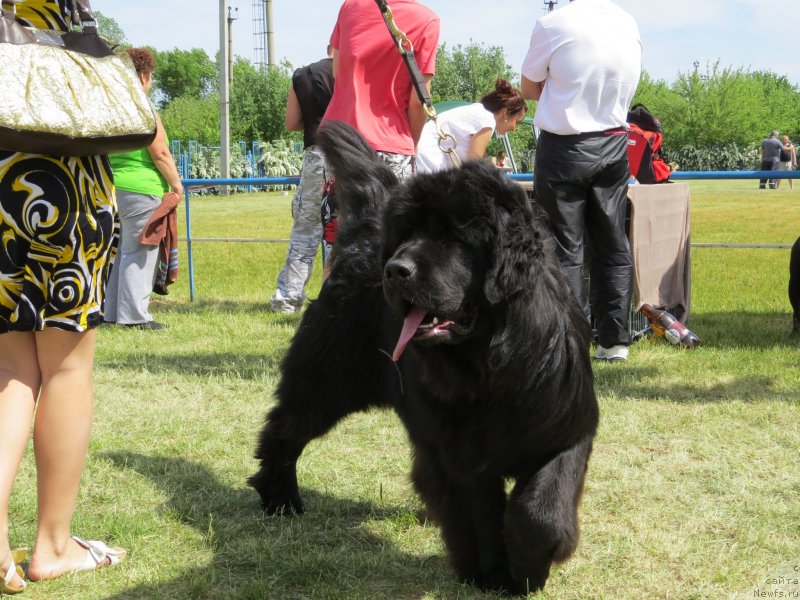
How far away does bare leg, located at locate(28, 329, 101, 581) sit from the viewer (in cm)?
245

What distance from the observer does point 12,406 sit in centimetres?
240

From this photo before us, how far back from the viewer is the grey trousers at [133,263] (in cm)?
683

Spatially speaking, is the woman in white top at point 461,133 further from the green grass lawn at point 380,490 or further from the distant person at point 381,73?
the green grass lawn at point 380,490

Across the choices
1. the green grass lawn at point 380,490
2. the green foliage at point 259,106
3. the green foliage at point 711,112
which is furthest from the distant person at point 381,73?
the green foliage at point 711,112

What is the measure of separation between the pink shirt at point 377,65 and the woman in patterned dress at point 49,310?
6.58 feet

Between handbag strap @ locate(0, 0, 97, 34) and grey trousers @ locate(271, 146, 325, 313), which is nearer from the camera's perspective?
handbag strap @ locate(0, 0, 97, 34)

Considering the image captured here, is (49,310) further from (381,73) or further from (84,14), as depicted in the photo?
(381,73)

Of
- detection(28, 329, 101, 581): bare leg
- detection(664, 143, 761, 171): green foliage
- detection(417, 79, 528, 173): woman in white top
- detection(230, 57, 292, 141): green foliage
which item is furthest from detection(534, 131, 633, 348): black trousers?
detection(664, 143, 761, 171): green foliage

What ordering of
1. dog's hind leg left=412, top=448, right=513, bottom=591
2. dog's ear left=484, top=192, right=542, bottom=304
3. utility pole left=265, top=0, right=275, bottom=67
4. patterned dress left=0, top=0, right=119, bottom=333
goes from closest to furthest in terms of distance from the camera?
dog's ear left=484, top=192, right=542, bottom=304 < patterned dress left=0, top=0, right=119, bottom=333 < dog's hind leg left=412, top=448, right=513, bottom=591 < utility pole left=265, top=0, right=275, bottom=67

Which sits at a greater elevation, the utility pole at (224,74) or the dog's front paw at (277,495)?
the utility pole at (224,74)

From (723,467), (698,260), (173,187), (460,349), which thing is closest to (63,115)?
(460,349)

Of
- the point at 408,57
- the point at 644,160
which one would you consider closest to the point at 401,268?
the point at 408,57

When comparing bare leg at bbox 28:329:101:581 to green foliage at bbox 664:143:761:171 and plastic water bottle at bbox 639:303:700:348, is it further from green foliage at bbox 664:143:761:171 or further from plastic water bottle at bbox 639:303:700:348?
green foliage at bbox 664:143:761:171

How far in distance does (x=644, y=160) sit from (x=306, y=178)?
102 inches
